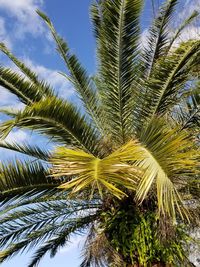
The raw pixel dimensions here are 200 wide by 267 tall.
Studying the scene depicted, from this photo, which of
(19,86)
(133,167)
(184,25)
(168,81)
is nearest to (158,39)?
(184,25)

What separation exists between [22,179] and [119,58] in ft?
8.64

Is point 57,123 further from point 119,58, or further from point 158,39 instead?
point 158,39

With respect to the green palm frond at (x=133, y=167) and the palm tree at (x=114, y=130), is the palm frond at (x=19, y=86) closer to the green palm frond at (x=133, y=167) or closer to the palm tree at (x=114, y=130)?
the palm tree at (x=114, y=130)

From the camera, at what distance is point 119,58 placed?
849 cm

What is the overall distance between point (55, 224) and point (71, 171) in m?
4.04

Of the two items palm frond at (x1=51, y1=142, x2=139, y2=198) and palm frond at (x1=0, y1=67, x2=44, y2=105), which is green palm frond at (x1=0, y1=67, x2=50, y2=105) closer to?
palm frond at (x1=0, y1=67, x2=44, y2=105)

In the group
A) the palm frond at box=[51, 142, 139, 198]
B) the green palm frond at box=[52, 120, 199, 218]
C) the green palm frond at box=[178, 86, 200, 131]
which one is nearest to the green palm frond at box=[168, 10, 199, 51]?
the green palm frond at box=[178, 86, 200, 131]

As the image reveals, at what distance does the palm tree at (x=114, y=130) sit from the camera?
25.2 ft

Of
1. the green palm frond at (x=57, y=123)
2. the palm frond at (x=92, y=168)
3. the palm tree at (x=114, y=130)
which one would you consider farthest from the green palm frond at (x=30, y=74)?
the palm frond at (x=92, y=168)

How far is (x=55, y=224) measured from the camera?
9.39m

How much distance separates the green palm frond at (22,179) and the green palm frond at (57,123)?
64cm

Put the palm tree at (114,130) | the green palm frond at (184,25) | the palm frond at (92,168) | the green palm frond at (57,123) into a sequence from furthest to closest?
the green palm frond at (184,25)
the palm tree at (114,130)
the green palm frond at (57,123)
the palm frond at (92,168)

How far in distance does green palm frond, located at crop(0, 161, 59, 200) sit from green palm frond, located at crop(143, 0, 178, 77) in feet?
8.92

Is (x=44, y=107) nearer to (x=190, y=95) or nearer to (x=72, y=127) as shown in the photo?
(x=72, y=127)
